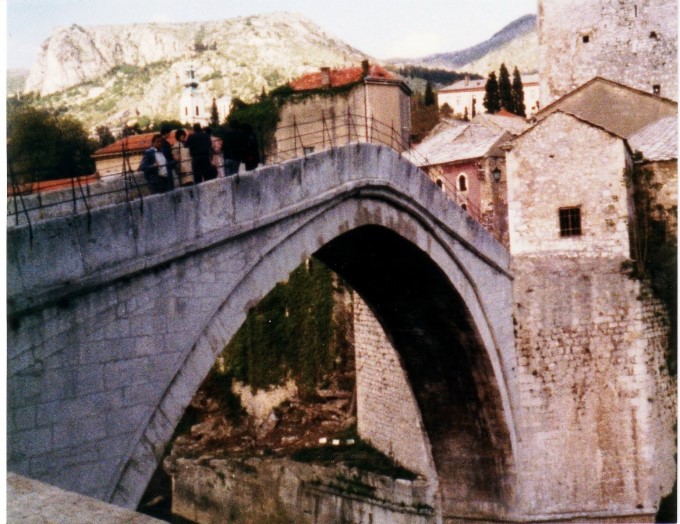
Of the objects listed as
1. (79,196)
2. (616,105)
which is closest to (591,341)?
(616,105)

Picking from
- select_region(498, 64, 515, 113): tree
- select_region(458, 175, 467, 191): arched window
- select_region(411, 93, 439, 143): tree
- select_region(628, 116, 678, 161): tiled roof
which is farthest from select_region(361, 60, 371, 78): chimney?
select_region(411, 93, 439, 143): tree

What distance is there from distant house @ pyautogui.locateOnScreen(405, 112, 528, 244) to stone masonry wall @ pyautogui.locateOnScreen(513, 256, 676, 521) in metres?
3.86

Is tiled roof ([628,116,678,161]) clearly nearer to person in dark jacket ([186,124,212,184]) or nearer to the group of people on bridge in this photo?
the group of people on bridge

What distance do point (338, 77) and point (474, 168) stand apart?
13.7 ft

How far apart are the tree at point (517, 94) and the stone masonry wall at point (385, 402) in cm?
1010

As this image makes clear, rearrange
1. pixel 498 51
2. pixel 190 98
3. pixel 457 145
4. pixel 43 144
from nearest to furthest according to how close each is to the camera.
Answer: pixel 43 144 → pixel 498 51 → pixel 190 98 → pixel 457 145

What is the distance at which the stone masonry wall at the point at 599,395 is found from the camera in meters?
10.0

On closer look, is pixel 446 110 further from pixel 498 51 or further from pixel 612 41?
pixel 498 51

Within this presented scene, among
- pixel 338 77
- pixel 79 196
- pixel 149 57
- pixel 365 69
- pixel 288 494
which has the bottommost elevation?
pixel 288 494

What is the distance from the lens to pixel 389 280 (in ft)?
33.6

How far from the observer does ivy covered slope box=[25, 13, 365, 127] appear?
24.2 feet

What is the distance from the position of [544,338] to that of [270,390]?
24.7 ft

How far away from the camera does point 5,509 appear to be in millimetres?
3291

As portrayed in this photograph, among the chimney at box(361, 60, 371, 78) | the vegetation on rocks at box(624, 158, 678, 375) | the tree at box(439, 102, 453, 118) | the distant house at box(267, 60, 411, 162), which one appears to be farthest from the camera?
the tree at box(439, 102, 453, 118)
